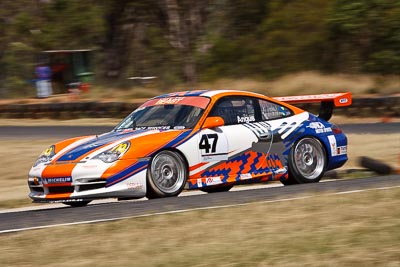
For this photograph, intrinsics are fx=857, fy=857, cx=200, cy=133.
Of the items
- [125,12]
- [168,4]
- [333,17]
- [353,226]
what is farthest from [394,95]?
[353,226]

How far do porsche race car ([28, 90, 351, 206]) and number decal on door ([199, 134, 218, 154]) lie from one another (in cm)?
1

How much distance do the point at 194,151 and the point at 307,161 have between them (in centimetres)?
196

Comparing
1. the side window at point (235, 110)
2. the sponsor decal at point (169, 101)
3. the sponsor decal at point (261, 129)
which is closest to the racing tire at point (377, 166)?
the sponsor decal at point (261, 129)

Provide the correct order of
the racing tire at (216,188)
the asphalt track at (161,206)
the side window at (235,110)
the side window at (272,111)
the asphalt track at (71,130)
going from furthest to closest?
the asphalt track at (71,130) → the side window at (272,111) → the side window at (235,110) → the racing tire at (216,188) → the asphalt track at (161,206)

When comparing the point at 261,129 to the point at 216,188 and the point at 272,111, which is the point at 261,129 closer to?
the point at 272,111

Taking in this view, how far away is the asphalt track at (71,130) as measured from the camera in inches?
811

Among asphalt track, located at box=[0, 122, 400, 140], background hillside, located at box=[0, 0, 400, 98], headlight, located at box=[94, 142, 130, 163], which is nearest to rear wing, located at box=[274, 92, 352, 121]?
headlight, located at box=[94, 142, 130, 163]

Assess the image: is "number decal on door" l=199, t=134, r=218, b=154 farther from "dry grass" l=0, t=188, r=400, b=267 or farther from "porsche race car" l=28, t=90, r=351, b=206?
"dry grass" l=0, t=188, r=400, b=267

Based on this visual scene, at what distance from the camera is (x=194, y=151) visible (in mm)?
10273

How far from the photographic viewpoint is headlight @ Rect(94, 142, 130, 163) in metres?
9.66

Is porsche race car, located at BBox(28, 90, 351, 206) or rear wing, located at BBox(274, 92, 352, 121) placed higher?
rear wing, located at BBox(274, 92, 352, 121)

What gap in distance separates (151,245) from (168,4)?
26420mm

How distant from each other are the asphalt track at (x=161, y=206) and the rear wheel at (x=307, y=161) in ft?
2.70

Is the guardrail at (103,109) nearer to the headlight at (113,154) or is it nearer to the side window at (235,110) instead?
the side window at (235,110)
